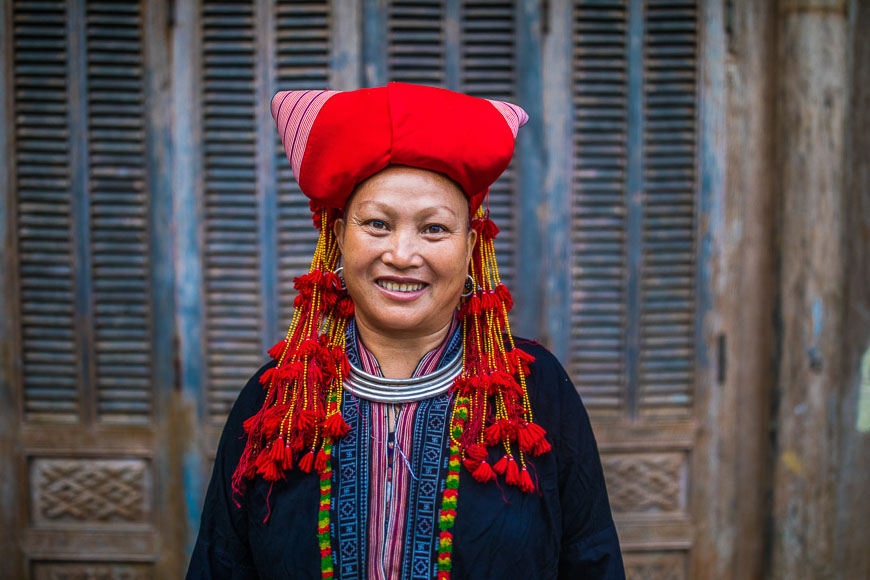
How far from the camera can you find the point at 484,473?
1228 mm

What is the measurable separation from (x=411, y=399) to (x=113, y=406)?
1.61 meters

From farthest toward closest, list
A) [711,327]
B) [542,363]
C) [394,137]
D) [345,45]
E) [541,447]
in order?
[711,327]
[345,45]
[542,363]
[541,447]
[394,137]

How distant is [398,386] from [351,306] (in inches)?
8.8

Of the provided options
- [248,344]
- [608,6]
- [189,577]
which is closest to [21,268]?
[248,344]

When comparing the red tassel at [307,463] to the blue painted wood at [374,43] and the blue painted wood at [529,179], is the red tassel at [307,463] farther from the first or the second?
the blue painted wood at [374,43]

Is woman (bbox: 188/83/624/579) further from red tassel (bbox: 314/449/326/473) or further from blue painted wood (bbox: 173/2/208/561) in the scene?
blue painted wood (bbox: 173/2/208/561)

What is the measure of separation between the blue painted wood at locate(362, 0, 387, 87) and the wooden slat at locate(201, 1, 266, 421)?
413 mm

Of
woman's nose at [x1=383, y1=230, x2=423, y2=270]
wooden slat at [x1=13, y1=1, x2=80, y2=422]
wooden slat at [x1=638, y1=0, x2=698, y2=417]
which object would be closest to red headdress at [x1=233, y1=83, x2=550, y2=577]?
woman's nose at [x1=383, y1=230, x2=423, y2=270]

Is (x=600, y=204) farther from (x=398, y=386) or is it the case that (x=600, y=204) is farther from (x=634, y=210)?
(x=398, y=386)

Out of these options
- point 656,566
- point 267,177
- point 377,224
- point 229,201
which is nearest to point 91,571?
point 229,201

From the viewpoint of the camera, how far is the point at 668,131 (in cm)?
236

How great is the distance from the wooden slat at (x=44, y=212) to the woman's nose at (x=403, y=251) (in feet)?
5.69

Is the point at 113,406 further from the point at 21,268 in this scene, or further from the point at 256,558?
the point at 256,558

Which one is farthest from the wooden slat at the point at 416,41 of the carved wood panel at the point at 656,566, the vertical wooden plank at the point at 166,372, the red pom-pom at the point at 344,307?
the carved wood panel at the point at 656,566
